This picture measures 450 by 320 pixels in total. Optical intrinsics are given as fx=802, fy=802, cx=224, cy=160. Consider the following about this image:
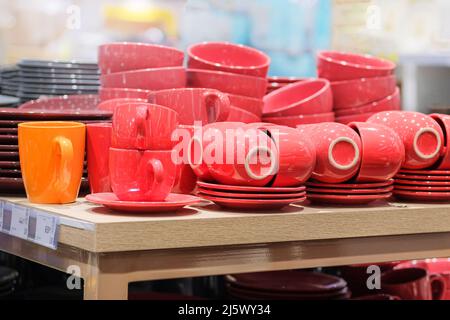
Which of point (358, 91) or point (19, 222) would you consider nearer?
point (19, 222)

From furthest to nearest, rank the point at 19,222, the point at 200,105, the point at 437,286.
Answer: the point at 437,286 < the point at 200,105 < the point at 19,222

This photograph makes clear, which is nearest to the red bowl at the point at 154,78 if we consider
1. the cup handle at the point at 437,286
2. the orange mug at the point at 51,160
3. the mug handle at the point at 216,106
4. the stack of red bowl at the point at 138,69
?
the stack of red bowl at the point at 138,69

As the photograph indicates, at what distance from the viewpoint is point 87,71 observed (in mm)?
2305

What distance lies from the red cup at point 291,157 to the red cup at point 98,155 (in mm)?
275

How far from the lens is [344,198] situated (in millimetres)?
1396

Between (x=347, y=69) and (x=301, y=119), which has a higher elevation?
(x=347, y=69)

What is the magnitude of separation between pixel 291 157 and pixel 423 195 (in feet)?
1.08

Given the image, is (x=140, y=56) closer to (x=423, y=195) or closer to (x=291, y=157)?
(x=291, y=157)

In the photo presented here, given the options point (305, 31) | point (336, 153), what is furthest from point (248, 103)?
point (305, 31)

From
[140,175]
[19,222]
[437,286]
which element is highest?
[140,175]

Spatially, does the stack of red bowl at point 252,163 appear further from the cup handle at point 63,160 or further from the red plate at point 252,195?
the cup handle at point 63,160

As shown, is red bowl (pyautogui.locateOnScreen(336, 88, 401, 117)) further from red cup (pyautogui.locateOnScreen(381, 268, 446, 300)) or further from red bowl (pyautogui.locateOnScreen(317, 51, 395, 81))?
red cup (pyautogui.locateOnScreen(381, 268, 446, 300))

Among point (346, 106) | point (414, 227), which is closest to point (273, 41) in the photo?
point (346, 106)

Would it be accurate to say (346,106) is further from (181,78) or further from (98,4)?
(98,4)
